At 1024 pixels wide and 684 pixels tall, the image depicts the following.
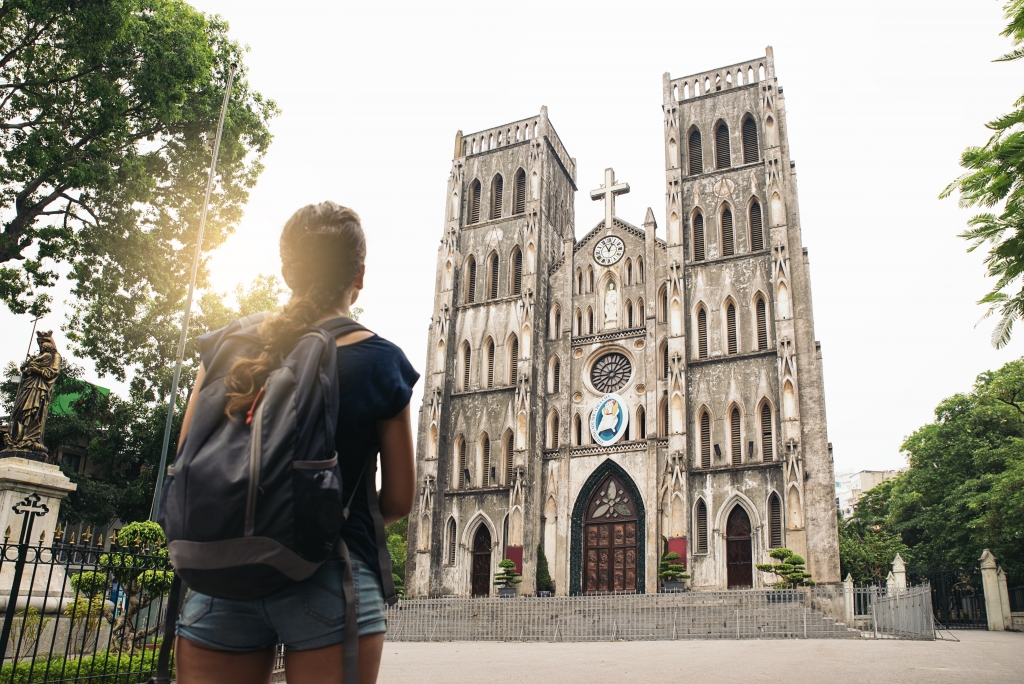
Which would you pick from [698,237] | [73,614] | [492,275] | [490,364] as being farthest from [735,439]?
[73,614]

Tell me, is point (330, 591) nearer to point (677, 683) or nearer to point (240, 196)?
point (677, 683)

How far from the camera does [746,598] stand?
20547 millimetres

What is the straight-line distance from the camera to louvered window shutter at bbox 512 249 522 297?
32156 millimetres

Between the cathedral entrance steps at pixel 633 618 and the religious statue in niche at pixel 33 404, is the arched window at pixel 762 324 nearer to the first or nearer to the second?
the cathedral entrance steps at pixel 633 618

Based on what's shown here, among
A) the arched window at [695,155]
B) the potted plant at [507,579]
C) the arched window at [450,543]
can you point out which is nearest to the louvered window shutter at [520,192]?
the arched window at [695,155]

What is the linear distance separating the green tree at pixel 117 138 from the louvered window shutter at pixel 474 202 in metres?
15.9

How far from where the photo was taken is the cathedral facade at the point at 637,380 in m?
25.2

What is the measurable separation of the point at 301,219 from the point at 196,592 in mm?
958

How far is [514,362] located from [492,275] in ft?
13.9

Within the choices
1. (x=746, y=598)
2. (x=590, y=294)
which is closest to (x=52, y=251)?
(x=746, y=598)

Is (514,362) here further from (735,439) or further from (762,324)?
(762,324)

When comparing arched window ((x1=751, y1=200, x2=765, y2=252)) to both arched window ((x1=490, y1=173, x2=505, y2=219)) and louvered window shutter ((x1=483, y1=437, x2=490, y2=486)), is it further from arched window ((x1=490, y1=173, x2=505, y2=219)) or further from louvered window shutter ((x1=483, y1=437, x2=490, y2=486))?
louvered window shutter ((x1=483, y1=437, x2=490, y2=486))

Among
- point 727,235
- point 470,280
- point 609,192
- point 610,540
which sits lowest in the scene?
point 610,540

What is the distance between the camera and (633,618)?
1925cm
